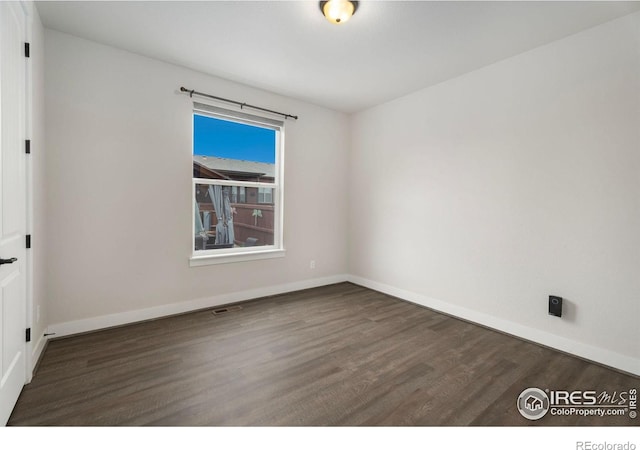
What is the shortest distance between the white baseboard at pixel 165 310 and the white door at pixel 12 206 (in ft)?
2.76

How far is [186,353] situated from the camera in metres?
2.44

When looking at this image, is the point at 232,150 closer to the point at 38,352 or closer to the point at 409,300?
the point at 38,352

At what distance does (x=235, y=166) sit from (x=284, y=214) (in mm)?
914

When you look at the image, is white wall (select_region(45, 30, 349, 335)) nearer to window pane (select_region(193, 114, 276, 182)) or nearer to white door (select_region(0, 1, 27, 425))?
window pane (select_region(193, 114, 276, 182))

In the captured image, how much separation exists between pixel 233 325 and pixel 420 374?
1.84 m

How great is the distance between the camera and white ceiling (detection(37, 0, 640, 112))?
225cm

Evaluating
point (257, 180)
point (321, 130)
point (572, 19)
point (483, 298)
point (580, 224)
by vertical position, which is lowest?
point (483, 298)

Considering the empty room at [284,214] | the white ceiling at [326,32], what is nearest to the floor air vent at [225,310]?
the empty room at [284,214]

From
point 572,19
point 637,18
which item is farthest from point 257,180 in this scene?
point 637,18

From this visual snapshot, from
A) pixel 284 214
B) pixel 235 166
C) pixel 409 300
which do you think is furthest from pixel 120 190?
pixel 409 300

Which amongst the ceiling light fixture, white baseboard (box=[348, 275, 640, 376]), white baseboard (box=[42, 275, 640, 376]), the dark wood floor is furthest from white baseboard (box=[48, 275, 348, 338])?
the ceiling light fixture

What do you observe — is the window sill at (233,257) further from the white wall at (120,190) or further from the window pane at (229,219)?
the window pane at (229,219)

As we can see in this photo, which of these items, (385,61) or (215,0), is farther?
(385,61)

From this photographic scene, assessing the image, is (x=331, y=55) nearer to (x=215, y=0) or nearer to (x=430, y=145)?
(x=215, y=0)
